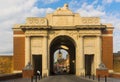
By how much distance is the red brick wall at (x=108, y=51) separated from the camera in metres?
77.2

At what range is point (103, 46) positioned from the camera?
77.7 metres

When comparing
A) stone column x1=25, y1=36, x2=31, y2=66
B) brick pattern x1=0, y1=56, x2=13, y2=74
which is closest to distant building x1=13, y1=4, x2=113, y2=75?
stone column x1=25, y1=36, x2=31, y2=66

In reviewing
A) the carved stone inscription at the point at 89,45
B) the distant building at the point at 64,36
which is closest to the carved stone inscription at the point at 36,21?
the distant building at the point at 64,36

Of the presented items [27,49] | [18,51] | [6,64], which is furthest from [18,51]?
[6,64]

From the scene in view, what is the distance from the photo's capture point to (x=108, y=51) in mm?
77375

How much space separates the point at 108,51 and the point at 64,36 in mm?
9901

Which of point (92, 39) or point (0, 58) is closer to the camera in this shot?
point (92, 39)

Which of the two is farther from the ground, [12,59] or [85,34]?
[85,34]

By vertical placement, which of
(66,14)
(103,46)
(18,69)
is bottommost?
(18,69)

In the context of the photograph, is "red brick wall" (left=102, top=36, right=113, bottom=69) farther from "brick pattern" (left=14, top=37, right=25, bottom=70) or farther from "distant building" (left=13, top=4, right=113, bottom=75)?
"brick pattern" (left=14, top=37, right=25, bottom=70)

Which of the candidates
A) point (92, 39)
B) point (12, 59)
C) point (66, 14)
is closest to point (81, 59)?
point (92, 39)

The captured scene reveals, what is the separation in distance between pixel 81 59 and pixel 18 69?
44.6 ft

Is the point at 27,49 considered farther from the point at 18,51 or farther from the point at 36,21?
the point at 36,21

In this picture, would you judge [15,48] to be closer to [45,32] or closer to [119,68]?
[45,32]
